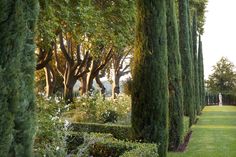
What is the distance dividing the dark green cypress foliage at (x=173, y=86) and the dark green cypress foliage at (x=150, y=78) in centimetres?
282

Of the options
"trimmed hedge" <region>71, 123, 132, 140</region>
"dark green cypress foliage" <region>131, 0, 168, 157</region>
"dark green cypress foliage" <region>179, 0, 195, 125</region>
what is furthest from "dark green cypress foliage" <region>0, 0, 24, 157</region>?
"dark green cypress foliage" <region>179, 0, 195, 125</region>

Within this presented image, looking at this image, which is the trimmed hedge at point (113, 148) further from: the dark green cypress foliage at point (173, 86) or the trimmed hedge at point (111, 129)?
the dark green cypress foliage at point (173, 86)

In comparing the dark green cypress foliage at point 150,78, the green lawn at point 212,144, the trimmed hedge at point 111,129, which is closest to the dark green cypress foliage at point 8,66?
the dark green cypress foliage at point 150,78

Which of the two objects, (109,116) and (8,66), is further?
(109,116)

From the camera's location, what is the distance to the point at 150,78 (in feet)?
28.6

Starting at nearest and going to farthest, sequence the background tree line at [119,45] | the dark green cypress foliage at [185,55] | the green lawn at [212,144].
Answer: the background tree line at [119,45] → the green lawn at [212,144] → the dark green cypress foliage at [185,55]

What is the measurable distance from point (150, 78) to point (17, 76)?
545 centimetres

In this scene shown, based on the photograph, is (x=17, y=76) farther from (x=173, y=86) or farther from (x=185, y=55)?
(x=185, y=55)

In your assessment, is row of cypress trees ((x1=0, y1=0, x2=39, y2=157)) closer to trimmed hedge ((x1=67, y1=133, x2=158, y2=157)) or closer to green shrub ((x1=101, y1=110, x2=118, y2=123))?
trimmed hedge ((x1=67, y1=133, x2=158, y2=157))

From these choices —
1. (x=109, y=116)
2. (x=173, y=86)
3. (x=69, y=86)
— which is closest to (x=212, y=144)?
(x=173, y=86)

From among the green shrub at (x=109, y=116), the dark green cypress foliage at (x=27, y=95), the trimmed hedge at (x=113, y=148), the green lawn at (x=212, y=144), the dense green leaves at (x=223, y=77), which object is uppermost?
the dense green leaves at (x=223, y=77)

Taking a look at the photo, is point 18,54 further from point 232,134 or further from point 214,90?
point 214,90

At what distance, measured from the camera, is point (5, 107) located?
11.1 ft

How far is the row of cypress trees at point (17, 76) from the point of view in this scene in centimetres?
339
